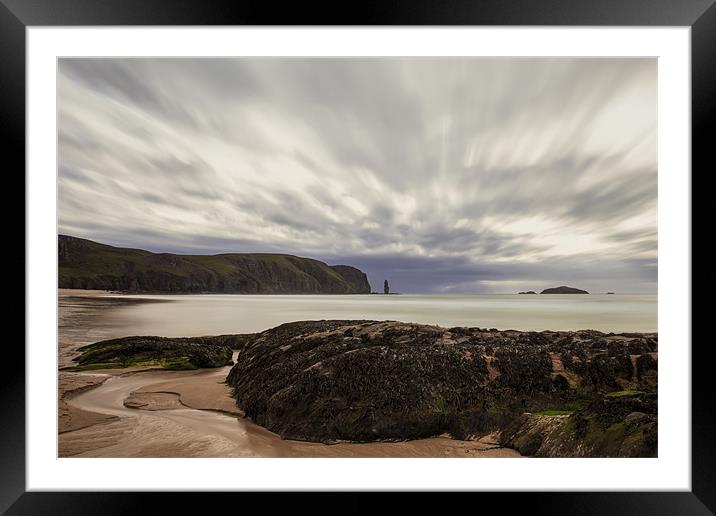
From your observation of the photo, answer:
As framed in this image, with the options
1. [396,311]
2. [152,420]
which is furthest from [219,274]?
[396,311]

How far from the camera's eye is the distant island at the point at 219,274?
2.06 m

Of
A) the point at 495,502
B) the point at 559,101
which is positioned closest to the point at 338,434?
the point at 495,502

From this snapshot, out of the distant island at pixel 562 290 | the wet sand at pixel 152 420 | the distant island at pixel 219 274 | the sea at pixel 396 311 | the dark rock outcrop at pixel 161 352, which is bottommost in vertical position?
the wet sand at pixel 152 420

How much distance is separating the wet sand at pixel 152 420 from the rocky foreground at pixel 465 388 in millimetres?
73

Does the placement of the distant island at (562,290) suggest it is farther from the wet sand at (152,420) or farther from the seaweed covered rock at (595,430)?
the wet sand at (152,420)

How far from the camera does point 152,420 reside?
5.68ft

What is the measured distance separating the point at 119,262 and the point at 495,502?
10.4 feet

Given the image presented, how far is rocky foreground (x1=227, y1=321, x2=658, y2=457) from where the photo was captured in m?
1.54

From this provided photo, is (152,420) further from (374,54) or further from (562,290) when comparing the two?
(562,290)

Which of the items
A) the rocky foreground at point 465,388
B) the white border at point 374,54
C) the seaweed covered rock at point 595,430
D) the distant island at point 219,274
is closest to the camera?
the white border at point 374,54

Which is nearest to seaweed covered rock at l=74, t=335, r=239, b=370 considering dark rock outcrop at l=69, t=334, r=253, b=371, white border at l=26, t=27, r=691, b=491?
dark rock outcrop at l=69, t=334, r=253, b=371

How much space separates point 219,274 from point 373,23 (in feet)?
7.18

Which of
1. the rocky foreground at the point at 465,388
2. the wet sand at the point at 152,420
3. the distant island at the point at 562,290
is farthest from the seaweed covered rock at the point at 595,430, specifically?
the distant island at the point at 562,290

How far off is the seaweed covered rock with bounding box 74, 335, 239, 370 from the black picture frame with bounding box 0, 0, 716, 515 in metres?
0.88
